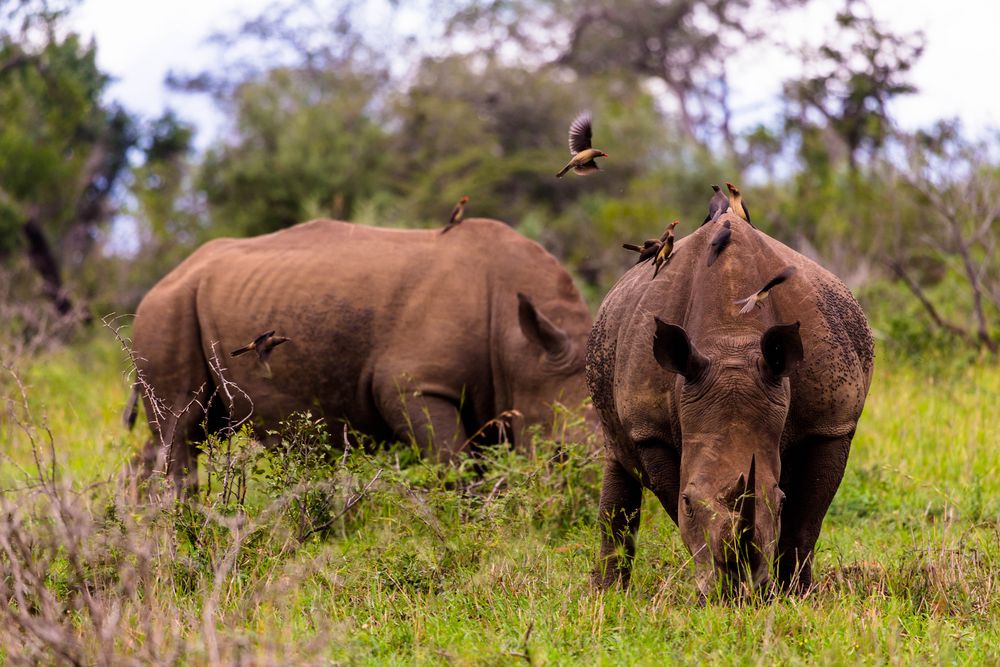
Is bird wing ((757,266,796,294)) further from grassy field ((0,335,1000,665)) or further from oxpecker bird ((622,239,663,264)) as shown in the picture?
grassy field ((0,335,1000,665))

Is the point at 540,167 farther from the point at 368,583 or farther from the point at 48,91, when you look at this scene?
the point at 368,583

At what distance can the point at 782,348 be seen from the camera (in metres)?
4.29

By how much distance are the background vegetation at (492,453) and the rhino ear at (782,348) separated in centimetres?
79

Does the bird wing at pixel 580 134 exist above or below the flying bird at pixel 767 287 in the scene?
above

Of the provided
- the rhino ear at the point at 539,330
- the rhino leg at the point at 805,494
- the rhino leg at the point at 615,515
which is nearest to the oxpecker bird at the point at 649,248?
the rhino leg at the point at 615,515

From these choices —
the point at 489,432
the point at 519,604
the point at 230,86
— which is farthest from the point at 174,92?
the point at 519,604

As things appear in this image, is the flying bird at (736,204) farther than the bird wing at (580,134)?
No

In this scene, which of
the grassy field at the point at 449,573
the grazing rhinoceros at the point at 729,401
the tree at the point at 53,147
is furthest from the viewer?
the tree at the point at 53,147

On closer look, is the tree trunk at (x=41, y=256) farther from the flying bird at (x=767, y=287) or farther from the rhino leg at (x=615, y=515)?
the flying bird at (x=767, y=287)

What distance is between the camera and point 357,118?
20.8 m

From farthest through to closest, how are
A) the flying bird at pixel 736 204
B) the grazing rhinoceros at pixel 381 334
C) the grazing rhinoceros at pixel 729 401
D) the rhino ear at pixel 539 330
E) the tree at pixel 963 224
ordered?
the tree at pixel 963 224
the grazing rhinoceros at pixel 381 334
the rhino ear at pixel 539 330
the flying bird at pixel 736 204
the grazing rhinoceros at pixel 729 401

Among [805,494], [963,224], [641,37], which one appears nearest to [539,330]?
[805,494]

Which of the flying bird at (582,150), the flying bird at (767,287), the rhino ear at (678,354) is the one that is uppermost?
the flying bird at (582,150)

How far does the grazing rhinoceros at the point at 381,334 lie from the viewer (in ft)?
22.9
